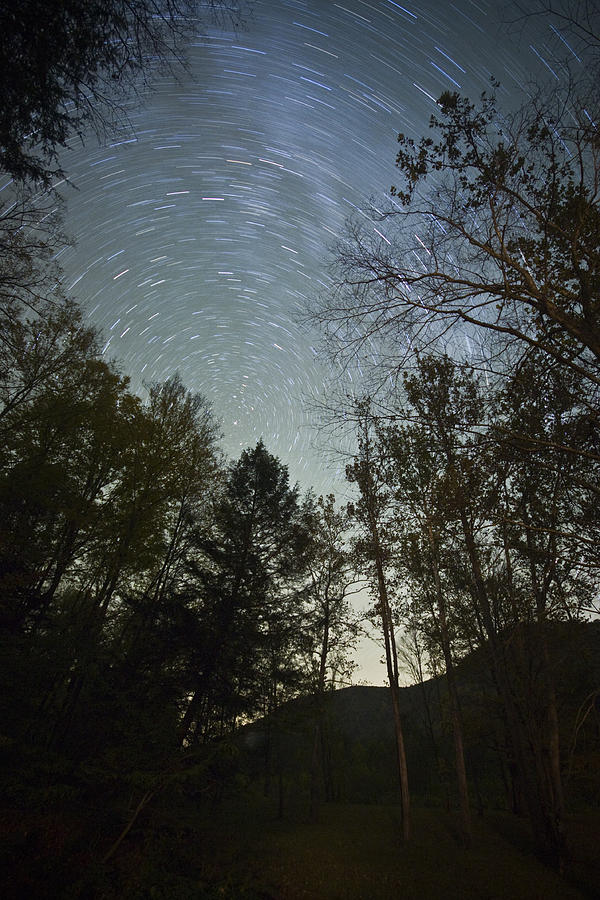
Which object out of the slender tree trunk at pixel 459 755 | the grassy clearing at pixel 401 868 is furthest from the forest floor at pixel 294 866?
the slender tree trunk at pixel 459 755

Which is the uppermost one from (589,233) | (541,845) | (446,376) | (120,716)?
(589,233)

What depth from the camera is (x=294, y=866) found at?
28.9 ft

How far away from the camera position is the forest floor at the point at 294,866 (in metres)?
5.44

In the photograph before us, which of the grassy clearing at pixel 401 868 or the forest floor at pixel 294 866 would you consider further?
the grassy clearing at pixel 401 868

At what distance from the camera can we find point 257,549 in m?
12.8

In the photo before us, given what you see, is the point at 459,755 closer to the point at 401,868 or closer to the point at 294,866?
the point at 401,868

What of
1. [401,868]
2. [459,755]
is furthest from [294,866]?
[459,755]

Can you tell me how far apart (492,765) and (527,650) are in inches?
1496

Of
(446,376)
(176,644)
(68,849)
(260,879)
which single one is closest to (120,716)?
(68,849)

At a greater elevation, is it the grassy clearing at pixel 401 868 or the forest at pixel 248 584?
the forest at pixel 248 584

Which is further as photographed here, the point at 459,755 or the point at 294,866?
the point at 459,755

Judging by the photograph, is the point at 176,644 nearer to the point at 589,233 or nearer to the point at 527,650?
the point at 527,650

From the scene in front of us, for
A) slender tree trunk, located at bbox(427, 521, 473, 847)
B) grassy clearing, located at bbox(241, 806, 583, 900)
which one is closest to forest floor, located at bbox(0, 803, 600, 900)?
grassy clearing, located at bbox(241, 806, 583, 900)

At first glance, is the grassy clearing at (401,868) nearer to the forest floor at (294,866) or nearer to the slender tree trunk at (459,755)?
the forest floor at (294,866)
